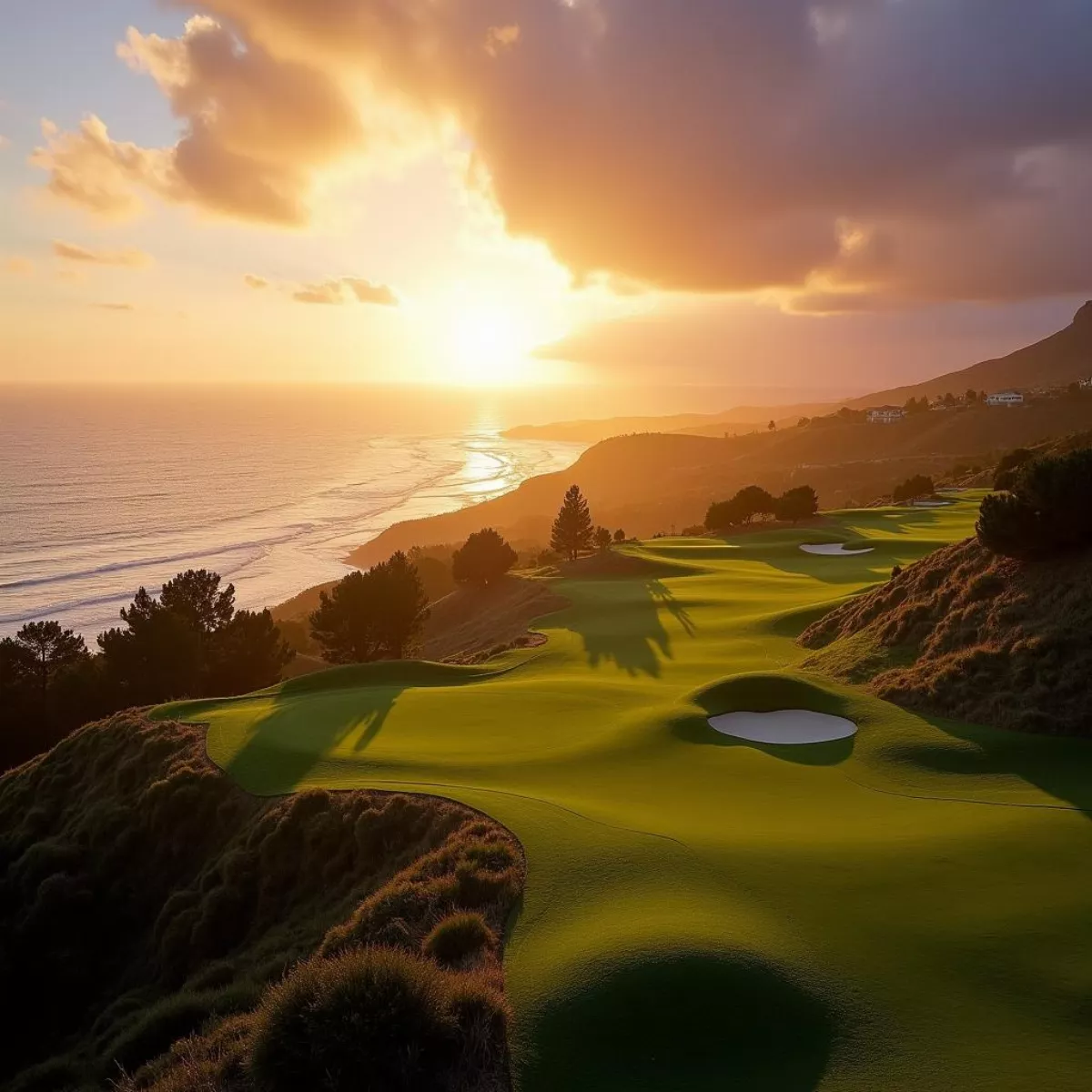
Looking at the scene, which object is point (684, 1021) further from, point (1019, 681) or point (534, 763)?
point (1019, 681)

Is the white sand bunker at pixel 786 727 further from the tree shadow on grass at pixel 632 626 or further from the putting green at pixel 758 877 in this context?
the tree shadow on grass at pixel 632 626

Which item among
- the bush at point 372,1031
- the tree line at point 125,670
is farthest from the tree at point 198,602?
the bush at point 372,1031

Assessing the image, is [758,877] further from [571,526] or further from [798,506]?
[798,506]

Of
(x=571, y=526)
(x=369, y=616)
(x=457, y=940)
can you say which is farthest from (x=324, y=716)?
(x=571, y=526)

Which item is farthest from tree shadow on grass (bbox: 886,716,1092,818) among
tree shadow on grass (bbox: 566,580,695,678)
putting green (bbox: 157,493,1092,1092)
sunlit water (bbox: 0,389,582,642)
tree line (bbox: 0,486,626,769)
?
sunlit water (bbox: 0,389,582,642)

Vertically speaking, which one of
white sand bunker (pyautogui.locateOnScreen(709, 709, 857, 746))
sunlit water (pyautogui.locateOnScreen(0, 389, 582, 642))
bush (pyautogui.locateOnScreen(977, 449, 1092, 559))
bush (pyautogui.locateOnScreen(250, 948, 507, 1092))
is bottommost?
sunlit water (pyautogui.locateOnScreen(0, 389, 582, 642))

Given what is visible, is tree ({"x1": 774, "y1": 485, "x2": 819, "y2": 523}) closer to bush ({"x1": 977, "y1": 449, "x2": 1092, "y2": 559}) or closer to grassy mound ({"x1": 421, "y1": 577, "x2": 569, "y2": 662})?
grassy mound ({"x1": 421, "y1": 577, "x2": 569, "y2": 662})

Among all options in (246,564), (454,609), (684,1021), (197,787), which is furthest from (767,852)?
(246,564)
